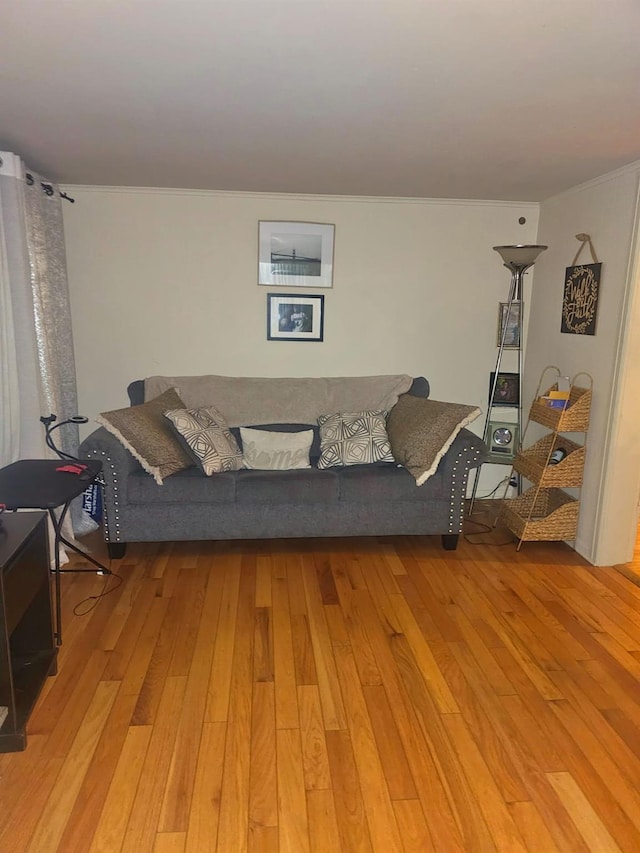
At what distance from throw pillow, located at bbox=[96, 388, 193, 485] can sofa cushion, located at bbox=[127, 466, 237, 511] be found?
2.4 inches

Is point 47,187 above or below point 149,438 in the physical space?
above

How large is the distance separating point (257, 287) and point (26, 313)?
1.63 metres

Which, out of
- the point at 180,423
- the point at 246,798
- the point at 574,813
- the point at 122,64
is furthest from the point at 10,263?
the point at 574,813

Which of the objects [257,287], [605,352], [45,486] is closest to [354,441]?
[257,287]

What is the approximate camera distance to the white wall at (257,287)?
407 centimetres

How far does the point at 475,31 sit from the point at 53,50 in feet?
4.13

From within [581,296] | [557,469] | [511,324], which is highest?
[581,296]

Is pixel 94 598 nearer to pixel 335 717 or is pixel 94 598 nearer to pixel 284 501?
pixel 284 501

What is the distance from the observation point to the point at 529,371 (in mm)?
4363

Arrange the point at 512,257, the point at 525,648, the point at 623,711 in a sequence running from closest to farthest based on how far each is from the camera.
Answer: the point at 623,711 < the point at 525,648 < the point at 512,257

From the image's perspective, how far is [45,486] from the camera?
2580 mm

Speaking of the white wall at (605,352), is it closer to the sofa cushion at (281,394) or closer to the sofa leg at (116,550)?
the sofa cushion at (281,394)

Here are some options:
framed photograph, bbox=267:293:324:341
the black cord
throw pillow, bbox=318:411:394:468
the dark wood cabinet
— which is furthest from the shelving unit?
the dark wood cabinet

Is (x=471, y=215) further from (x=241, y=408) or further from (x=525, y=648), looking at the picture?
(x=525, y=648)
